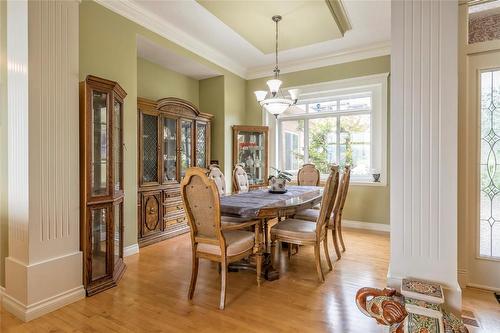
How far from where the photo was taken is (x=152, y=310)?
2.14 m

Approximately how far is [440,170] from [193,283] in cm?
198

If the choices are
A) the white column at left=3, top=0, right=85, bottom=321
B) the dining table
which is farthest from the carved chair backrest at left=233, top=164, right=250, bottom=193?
the white column at left=3, top=0, right=85, bottom=321

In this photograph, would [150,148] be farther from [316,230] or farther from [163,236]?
[316,230]

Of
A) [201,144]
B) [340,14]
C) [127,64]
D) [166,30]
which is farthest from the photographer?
[201,144]

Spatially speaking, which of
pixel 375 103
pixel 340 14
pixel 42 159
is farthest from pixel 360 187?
pixel 42 159

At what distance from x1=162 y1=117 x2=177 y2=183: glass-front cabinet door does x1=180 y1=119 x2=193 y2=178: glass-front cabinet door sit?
0.14 metres

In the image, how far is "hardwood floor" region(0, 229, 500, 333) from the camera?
1929 millimetres

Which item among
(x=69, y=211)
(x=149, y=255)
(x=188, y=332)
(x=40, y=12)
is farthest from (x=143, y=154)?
(x=188, y=332)

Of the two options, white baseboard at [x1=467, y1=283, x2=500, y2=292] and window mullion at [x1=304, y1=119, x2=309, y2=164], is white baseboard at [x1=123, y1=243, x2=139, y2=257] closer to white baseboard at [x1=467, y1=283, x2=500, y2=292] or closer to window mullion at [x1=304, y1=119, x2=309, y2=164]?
window mullion at [x1=304, y1=119, x2=309, y2=164]

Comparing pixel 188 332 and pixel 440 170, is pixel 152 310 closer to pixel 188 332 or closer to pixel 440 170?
pixel 188 332

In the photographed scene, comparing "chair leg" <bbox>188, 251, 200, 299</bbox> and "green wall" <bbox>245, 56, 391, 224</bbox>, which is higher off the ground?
"green wall" <bbox>245, 56, 391, 224</bbox>

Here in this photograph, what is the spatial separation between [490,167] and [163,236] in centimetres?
395

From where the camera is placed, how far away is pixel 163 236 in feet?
13.4

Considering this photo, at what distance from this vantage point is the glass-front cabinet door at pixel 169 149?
4.27 metres
